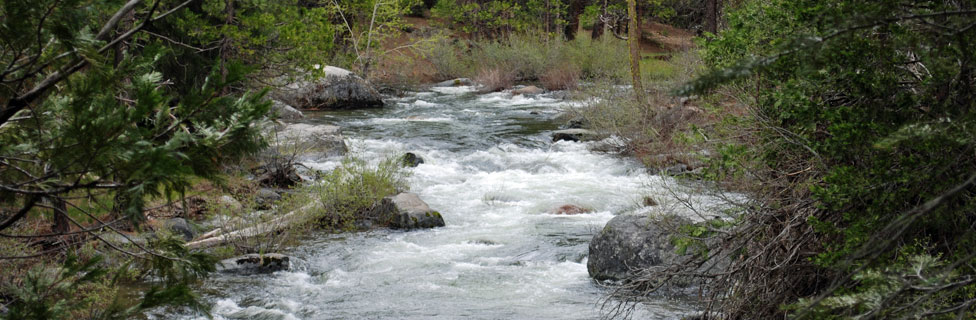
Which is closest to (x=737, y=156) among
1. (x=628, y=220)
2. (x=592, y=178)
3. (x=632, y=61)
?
(x=628, y=220)

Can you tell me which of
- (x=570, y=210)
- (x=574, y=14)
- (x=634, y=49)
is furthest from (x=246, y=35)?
(x=574, y=14)

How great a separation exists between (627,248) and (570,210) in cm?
348

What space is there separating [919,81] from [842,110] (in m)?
0.36

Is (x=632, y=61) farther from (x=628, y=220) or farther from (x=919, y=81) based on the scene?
(x=919, y=81)

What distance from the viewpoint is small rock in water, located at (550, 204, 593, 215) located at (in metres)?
11.4

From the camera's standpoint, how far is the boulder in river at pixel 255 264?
8602mm

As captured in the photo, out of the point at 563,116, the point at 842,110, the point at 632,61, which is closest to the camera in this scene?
the point at 842,110

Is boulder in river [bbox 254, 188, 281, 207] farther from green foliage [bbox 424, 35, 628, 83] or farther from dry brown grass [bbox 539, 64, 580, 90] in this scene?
dry brown grass [bbox 539, 64, 580, 90]

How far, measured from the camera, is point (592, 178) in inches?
534

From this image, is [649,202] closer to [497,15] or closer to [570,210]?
[570,210]

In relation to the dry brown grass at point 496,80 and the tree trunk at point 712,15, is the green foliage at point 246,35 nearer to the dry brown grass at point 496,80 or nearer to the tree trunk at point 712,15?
the tree trunk at point 712,15

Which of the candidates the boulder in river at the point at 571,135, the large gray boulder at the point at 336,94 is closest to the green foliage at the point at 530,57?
the large gray boulder at the point at 336,94

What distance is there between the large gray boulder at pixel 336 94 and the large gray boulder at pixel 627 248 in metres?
14.9

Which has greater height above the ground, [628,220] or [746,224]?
[746,224]
